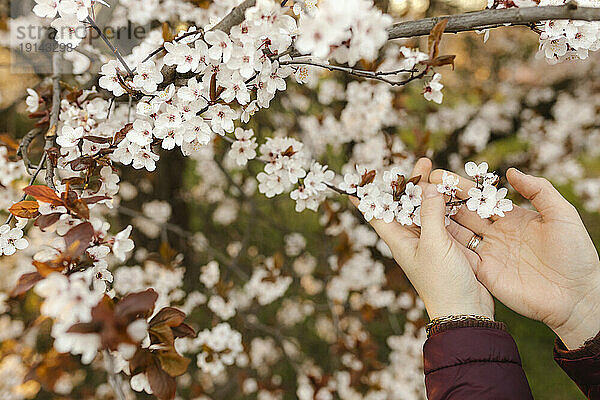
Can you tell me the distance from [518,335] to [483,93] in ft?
7.08

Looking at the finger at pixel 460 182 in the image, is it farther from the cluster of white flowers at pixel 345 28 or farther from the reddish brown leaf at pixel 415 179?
the cluster of white flowers at pixel 345 28

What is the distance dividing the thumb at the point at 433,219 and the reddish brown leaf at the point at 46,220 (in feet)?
3.21

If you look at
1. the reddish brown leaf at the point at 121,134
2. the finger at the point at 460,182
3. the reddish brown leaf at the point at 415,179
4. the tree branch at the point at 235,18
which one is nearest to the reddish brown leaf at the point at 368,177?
the reddish brown leaf at the point at 415,179

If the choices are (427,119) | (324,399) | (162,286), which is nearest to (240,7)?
(162,286)

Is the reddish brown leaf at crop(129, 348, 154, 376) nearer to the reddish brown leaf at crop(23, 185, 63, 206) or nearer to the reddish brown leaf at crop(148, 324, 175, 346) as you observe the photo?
the reddish brown leaf at crop(148, 324, 175, 346)

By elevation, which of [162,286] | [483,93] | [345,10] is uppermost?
[345,10]

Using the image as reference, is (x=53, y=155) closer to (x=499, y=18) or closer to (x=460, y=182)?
(x=499, y=18)

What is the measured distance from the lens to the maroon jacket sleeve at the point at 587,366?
1.36 meters

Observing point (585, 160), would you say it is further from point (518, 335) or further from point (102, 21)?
point (102, 21)

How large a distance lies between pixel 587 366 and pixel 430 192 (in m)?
0.72

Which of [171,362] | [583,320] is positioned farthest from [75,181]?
[583,320]

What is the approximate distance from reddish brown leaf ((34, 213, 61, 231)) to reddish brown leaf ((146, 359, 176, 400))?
403mm

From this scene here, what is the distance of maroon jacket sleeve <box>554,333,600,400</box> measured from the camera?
1.36m

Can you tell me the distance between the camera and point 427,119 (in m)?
4.17
